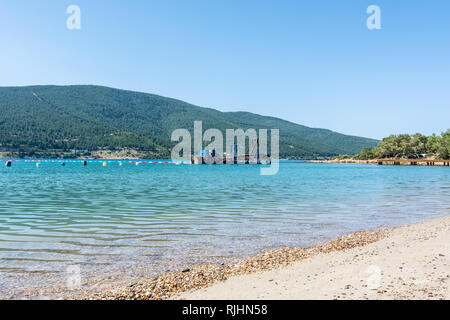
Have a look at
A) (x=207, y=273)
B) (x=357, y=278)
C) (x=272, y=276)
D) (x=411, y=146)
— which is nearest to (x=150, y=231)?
(x=207, y=273)

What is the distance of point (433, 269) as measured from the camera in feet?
27.2

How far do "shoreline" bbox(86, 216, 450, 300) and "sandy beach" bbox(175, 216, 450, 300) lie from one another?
0.02 metres

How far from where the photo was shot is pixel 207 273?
9031mm

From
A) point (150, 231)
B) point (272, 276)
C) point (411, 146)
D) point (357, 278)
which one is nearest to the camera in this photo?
point (357, 278)

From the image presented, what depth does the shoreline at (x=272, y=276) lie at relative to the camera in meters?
7.03

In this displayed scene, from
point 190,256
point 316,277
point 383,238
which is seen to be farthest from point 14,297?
point 383,238

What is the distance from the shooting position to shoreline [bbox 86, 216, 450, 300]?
7031mm

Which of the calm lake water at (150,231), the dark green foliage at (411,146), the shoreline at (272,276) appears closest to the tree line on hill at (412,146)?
the dark green foliage at (411,146)

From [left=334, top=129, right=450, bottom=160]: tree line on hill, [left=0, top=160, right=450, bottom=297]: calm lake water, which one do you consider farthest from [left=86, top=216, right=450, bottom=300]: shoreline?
[left=334, top=129, right=450, bottom=160]: tree line on hill

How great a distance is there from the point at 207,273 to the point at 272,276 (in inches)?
64.0

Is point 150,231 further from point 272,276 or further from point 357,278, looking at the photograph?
point 357,278

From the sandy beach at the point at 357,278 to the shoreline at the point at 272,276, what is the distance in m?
0.02
